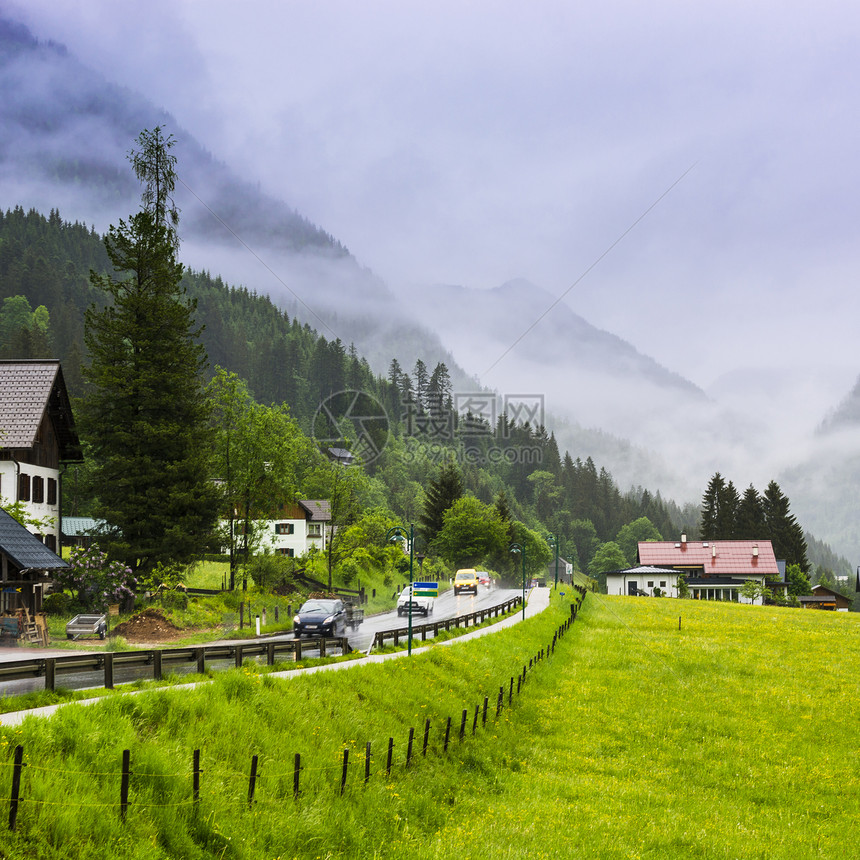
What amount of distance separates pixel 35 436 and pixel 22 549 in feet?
29.3

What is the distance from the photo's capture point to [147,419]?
4503cm

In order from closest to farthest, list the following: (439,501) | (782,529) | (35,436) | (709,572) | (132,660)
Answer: (132,660)
(35,436)
(709,572)
(439,501)
(782,529)

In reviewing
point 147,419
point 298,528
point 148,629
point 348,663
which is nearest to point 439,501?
point 298,528

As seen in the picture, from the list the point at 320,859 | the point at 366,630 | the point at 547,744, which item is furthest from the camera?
the point at 366,630

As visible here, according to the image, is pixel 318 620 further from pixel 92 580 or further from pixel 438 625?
pixel 92 580

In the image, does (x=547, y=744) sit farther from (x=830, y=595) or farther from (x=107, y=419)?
(x=830, y=595)

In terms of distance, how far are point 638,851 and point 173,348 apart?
127 feet

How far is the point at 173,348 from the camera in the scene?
45969mm

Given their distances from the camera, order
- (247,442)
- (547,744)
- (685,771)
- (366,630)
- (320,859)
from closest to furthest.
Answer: (320,859), (685,771), (547,744), (366,630), (247,442)

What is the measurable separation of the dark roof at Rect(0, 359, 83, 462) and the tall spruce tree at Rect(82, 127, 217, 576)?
96.7 inches

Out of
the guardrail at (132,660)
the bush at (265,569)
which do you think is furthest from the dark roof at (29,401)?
the guardrail at (132,660)

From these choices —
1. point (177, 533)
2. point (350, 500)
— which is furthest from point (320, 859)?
point (350, 500)

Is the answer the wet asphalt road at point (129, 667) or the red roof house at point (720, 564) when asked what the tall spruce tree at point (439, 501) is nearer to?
the red roof house at point (720, 564)

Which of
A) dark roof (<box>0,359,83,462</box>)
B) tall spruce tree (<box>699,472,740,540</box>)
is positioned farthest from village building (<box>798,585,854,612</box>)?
dark roof (<box>0,359,83,462</box>)
